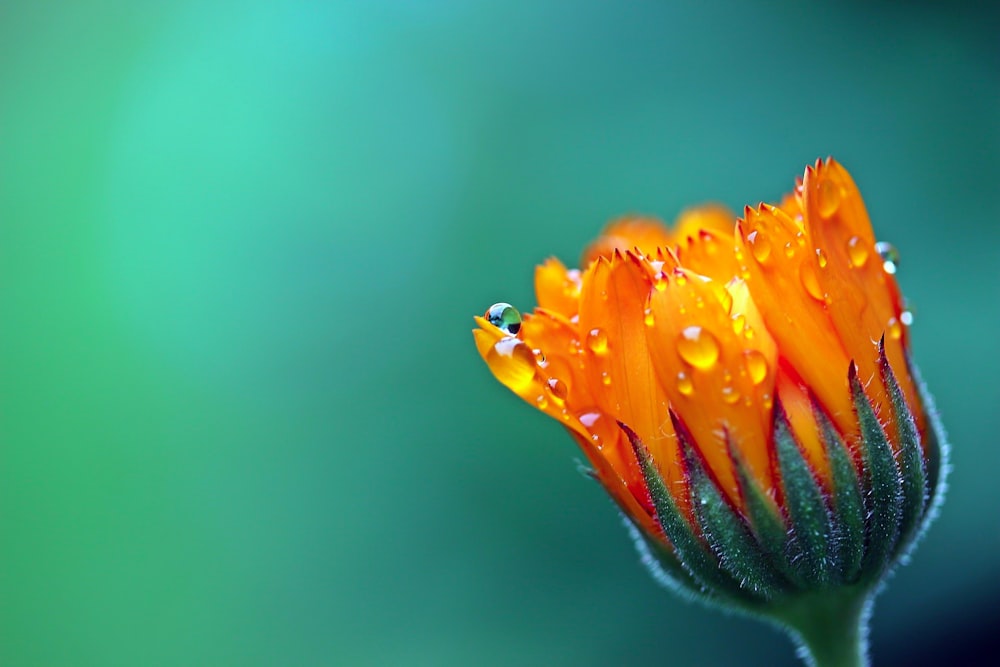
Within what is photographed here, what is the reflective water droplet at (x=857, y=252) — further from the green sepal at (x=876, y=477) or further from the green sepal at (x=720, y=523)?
the green sepal at (x=720, y=523)

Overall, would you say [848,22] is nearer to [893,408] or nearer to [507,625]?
[507,625]

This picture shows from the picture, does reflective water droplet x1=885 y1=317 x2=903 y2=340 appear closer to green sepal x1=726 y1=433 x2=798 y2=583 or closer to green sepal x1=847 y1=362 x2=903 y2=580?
green sepal x1=847 y1=362 x2=903 y2=580

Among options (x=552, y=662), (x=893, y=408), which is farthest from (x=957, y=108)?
(x=893, y=408)

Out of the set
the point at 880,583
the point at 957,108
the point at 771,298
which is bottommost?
the point at 880,583

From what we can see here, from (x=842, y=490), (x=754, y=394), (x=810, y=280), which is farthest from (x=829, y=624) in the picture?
(x=810, y=280)

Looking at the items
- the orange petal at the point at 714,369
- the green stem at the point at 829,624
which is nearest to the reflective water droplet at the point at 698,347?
the orange petal at the point at 714,369
